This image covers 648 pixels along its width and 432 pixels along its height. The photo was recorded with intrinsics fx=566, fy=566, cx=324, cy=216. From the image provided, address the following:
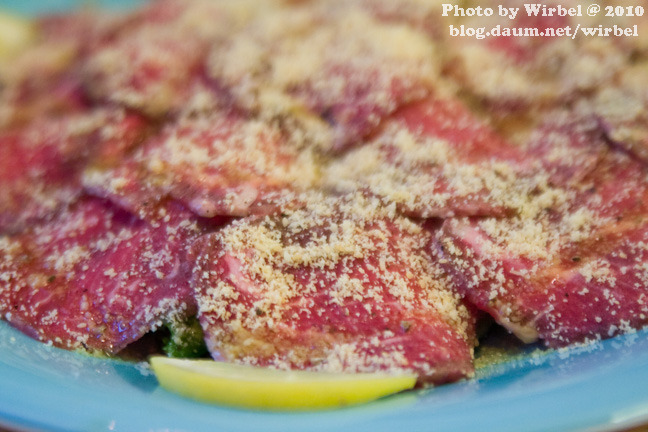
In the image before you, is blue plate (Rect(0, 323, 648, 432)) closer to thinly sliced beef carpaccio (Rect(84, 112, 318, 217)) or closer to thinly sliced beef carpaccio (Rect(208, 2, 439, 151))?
thinly sliced beef carpaccio (Rect(84, 112, 318, 217))

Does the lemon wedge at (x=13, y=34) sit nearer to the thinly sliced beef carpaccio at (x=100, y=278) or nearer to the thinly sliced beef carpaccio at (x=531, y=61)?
the thinly sliced beef carpaccio at (x=100, y=278)

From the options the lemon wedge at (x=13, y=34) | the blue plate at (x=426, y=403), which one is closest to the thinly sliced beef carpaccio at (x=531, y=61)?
the blue plate at (x=426, y=403)

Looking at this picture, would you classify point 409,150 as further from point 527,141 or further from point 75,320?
point 75,320

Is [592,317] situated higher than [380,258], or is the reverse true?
[380,258]

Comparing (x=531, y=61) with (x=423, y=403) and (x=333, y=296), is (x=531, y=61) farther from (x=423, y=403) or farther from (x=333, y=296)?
(x=423, y=403)

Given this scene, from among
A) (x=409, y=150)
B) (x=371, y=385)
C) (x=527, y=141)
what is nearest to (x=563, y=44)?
(x=527, y=141)

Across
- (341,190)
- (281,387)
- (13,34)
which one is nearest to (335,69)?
(341,190)

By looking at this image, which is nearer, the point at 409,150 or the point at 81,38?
the point at 409,150

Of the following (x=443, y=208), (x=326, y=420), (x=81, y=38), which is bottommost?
(x=326, y=420)
